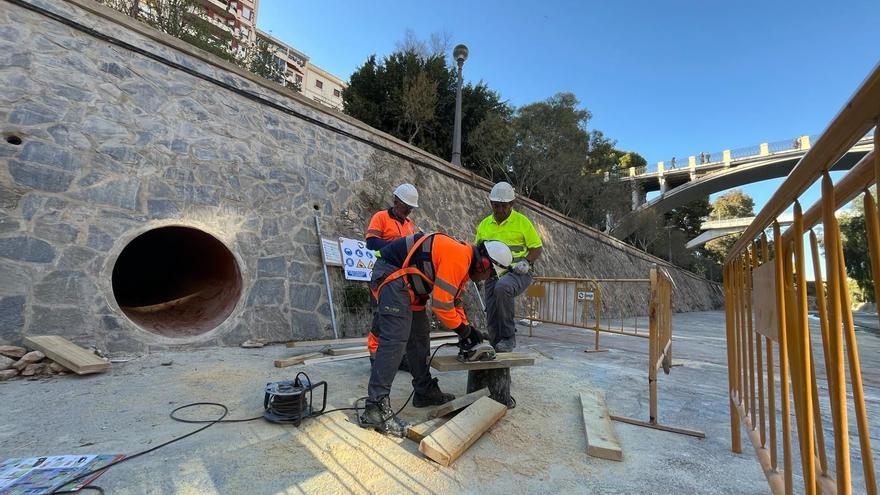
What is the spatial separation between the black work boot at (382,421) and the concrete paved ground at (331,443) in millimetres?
62

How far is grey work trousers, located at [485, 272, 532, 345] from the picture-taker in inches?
172

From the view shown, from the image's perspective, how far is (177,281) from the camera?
7855 mm

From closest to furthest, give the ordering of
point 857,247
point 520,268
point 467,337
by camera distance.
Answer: point 467,337
point 857,247
point 520,268

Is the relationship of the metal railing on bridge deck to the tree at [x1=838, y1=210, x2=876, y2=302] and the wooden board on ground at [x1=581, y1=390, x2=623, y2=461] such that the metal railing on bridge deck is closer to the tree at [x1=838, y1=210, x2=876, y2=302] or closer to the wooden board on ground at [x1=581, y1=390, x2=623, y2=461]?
the tree at [x1=838, y1=210, x2=876, y2=302]

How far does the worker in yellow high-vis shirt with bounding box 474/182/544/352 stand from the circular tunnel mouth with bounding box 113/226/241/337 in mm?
3471

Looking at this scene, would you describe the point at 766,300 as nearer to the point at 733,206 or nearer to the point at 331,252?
the point at 331,252

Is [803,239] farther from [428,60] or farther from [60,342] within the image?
[428,60]

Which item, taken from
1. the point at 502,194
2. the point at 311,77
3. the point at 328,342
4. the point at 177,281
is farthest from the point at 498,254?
the point at 311,77

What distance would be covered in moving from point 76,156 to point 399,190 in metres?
3.65

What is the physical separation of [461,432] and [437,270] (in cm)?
104

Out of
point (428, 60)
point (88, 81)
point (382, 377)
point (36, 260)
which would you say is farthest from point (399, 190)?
point (428, 60)

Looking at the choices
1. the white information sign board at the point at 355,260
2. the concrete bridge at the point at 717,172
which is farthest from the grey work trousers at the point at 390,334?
the concrete bridge at the point at 717,172

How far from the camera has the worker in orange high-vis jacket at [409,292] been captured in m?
2.82

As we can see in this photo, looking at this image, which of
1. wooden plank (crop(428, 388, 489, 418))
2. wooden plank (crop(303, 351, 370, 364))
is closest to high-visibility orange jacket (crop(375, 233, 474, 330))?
wooden plank (crop(428, 388, 489, 418))
